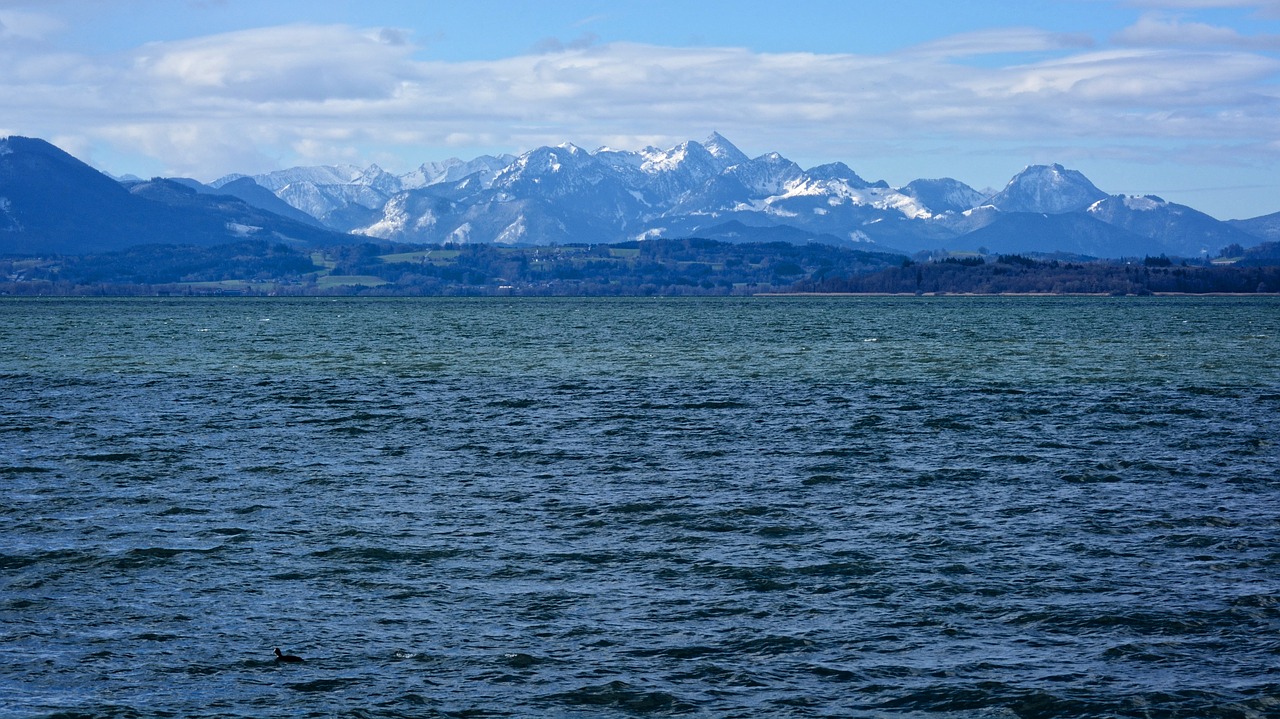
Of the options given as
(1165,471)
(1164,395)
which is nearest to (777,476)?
(1165,471)

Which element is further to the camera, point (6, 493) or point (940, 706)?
point (6, 493)

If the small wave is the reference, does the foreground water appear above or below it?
above

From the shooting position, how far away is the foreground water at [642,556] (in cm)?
2134

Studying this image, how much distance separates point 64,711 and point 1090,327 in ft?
554

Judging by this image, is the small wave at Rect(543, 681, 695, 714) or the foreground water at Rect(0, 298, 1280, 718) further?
the foreground water at Rect(0, 298, 1280, 718)

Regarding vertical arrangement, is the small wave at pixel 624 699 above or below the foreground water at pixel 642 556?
below

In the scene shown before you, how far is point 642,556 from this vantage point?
3048 centimetres

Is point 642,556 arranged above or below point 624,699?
above

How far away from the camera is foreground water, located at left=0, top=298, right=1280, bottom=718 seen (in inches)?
840

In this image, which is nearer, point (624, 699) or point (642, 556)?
point (624, 699)

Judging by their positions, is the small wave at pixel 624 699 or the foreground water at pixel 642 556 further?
the foreground water at pixel 642 556

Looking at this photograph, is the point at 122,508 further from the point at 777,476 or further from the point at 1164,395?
the point at 1164,395

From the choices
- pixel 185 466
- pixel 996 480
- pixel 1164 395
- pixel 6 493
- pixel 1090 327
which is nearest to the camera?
pixel 6 493

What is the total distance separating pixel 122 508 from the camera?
119 feet
